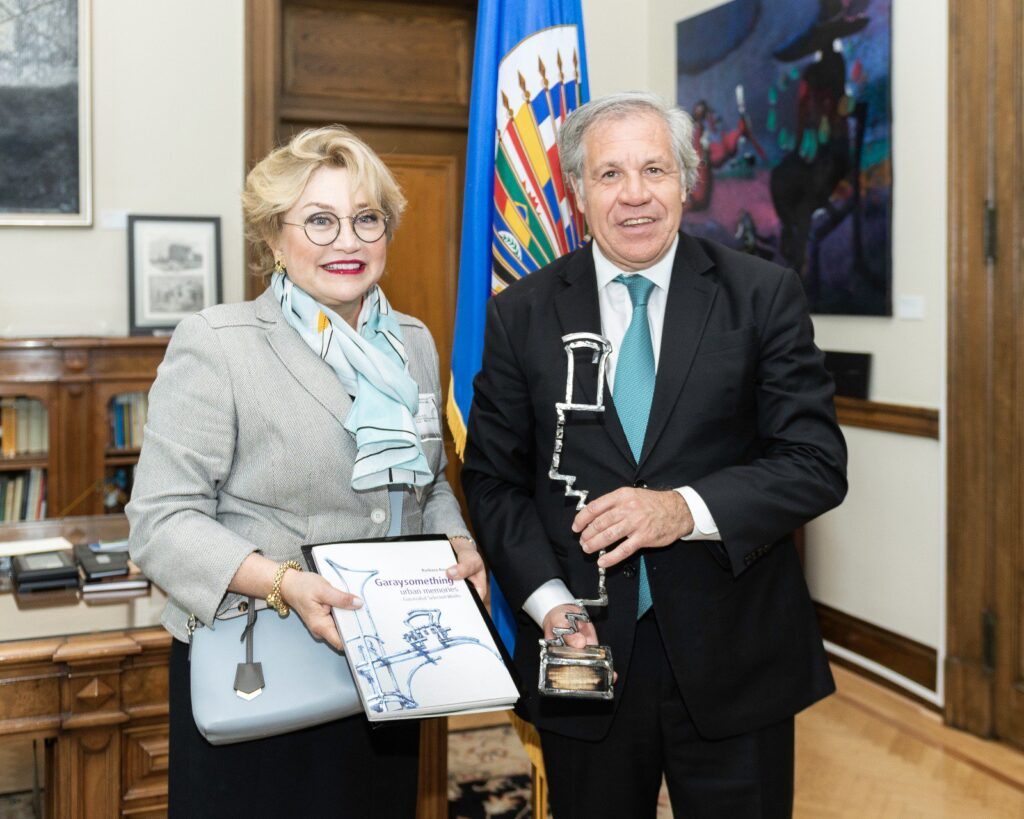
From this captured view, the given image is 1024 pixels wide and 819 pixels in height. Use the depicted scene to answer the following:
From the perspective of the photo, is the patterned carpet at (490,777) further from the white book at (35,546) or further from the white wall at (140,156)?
the white wall at (140,156)

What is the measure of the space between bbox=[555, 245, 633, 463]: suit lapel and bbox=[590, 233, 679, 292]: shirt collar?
0.04 feet

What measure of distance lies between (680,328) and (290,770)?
2.98 feet

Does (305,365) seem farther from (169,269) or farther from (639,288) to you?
(169,269)

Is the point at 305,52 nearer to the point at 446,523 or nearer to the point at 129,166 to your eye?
the point at 129,166

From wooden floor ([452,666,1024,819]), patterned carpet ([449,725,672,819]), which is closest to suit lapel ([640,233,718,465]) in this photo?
patterned carpet ([449,725,672,819])

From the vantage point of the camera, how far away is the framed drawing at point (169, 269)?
16.9 ft

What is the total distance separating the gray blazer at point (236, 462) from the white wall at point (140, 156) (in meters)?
3.89

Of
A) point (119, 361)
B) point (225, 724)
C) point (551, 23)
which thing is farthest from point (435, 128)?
point (225, 724)

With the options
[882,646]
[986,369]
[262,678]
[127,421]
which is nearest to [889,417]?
[986,369]

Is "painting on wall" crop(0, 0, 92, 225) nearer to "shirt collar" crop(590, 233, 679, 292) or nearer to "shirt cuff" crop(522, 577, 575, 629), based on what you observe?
"shirt collar" crop(590, 233, 679, 292)

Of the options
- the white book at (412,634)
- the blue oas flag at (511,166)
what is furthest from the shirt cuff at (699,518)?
the blue oas flag at (511,166)

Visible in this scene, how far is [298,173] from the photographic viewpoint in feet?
5.34

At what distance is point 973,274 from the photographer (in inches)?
144

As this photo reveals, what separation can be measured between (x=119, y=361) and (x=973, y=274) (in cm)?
354
